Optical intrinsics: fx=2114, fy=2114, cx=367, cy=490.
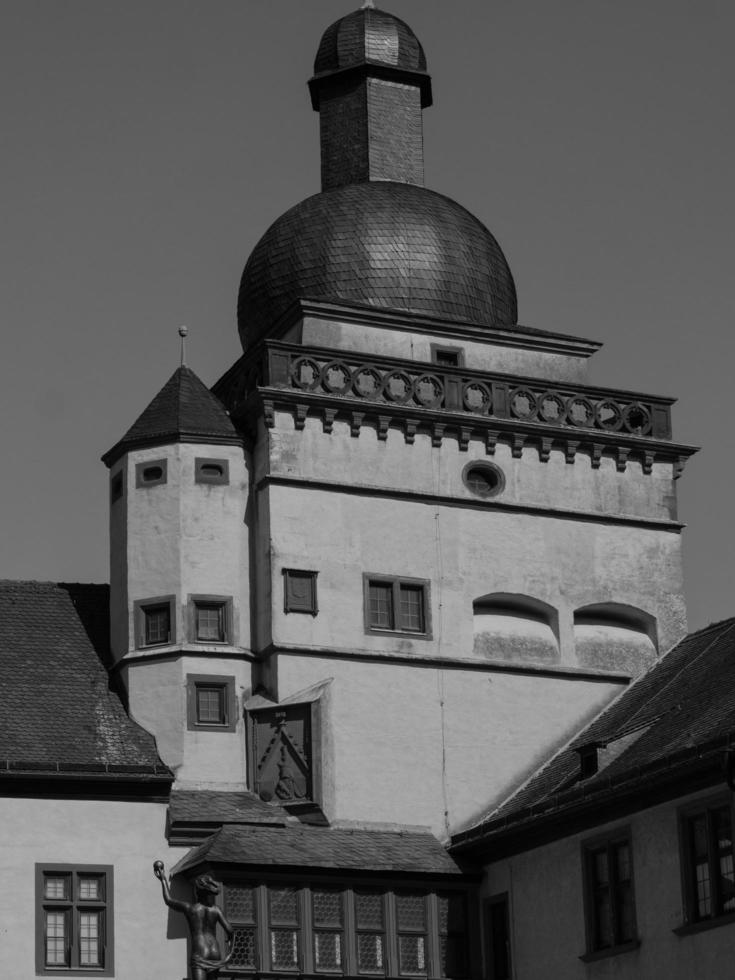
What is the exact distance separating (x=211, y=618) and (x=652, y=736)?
888 cm

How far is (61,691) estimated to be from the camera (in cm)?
3991

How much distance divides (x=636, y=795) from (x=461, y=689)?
6.82 meters

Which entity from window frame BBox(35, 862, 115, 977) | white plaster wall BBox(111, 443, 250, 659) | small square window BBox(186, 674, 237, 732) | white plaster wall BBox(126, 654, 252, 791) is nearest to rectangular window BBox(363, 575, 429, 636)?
white plaster wall BBox(111, 443, 250, 659)

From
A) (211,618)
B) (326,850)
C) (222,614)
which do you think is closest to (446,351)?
(222,614)

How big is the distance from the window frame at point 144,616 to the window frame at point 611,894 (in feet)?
29.8

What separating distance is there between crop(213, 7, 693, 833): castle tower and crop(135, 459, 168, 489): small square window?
1.84 m

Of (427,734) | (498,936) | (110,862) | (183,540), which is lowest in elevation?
(498,936)

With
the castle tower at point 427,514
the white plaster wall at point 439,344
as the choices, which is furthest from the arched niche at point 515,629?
the white plaster wall at point 439,344

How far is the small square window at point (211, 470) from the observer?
136 feet

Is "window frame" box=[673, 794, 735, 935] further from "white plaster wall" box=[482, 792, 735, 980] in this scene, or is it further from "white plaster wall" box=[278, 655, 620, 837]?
"white plaster wall" box=[278, 655, 620, 837]

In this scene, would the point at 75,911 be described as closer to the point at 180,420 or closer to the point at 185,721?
the point at 185,721

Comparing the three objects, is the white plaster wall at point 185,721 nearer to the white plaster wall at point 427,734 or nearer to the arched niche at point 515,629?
the white plaster wall at point 427,734

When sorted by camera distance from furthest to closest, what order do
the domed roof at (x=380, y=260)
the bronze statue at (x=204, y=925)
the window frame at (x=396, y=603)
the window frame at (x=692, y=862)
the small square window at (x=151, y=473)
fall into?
1. the domed roof at (x=380, y=260)
2. the small square window at (x=151, y=473)
3. the window frame at (x=396, y=603)
4. the bronze statue at (x=204, y=925)
5. the window frame at (x=692, y=862)

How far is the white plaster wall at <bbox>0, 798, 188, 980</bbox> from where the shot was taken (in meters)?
36.8
